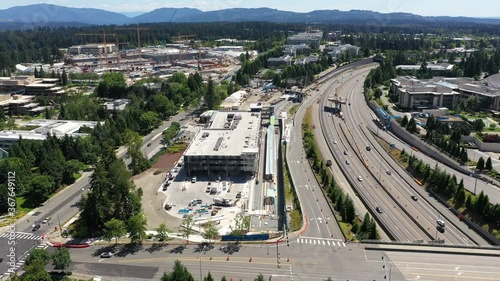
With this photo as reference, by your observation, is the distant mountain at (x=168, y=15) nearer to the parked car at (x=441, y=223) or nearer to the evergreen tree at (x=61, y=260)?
the evergreen tree at (x=61, y=260)

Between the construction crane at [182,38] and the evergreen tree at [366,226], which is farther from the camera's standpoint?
the construction crane at [182,38]

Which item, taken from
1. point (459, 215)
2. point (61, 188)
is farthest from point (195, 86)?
point (459, 215)

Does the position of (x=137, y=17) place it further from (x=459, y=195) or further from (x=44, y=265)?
(x=459, y=195)

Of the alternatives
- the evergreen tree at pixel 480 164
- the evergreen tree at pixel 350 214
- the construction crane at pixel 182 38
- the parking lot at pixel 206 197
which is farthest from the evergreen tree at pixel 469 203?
the construction crane at pixel 182 38

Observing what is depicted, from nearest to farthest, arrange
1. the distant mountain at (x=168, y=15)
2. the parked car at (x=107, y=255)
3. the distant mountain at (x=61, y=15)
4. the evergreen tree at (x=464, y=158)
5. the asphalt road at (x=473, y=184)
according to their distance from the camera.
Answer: the parked car at (x=107, y=255)
the asphalt road at (x=473, y=184)
the evergreen tree at (x=464, y=158)
the distant mountain at (x=61, y=15)
the distant mountain at (x=168, y=15)

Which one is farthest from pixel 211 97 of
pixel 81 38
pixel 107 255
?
pixel 81 38

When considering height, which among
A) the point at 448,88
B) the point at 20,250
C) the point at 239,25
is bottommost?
the point at 20,250

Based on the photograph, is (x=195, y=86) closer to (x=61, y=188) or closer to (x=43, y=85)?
(x=43, y=85)
